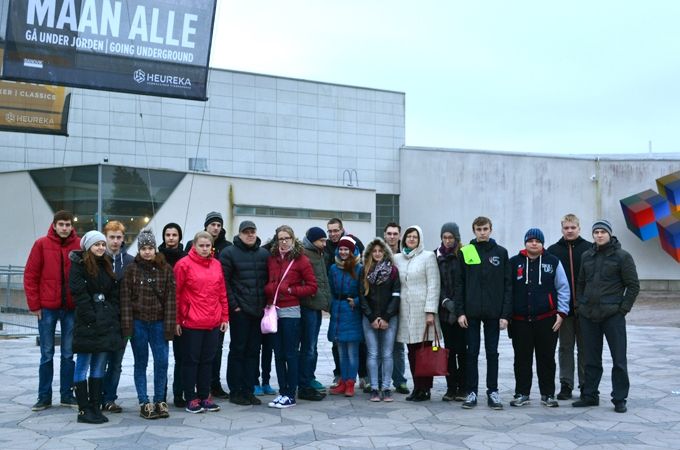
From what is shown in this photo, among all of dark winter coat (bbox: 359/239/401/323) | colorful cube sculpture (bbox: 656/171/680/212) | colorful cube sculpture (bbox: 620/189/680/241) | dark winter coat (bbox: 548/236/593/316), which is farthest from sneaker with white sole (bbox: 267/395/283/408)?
colorful cube sculpture (bbox: 656/171/680/212)

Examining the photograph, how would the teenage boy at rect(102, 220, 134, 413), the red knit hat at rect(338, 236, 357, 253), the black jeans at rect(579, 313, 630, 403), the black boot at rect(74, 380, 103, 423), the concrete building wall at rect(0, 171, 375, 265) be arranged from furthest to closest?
the concrete building wall at rect(0, 171, 375, 265)
the red knit hat at rect(338, 236, 357, 253)
the black jeans at rect(579, 313, 630, 403)
the teenage boy at rect(102, 220, 134, 413)
the black boot at rect(74, 380, 103, 423)

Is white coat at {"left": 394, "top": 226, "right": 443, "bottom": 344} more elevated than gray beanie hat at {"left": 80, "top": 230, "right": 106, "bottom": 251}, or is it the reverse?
gray beanie hat at {"left": 80, "top": 230, "right": 106, "bottom": 251}

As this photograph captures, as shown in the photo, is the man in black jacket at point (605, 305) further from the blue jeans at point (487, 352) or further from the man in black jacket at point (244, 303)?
the man in black jacket at point (244, 303)

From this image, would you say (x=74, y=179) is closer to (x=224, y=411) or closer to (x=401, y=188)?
(x=401, y=188)

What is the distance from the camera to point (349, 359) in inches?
315

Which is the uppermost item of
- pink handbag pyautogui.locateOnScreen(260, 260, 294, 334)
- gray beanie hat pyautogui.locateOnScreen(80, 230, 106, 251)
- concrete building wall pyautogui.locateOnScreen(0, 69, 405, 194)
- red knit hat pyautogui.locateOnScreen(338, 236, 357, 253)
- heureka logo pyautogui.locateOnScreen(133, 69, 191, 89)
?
concrete building wall pyautogui.locateOnScreen(0, 69, 405, 194)

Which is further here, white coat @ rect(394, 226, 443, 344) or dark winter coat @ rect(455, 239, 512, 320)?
white coat @ rect(394, 226, 443, 344)

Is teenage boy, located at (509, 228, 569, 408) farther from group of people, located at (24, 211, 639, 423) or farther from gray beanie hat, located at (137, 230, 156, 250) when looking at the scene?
gray beanie hat, located at (137, 230, 156, 250)

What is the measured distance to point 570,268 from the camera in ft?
25.9

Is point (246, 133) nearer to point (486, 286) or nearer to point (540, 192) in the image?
point (540, 192)

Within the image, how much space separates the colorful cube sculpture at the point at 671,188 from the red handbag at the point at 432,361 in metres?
21.8

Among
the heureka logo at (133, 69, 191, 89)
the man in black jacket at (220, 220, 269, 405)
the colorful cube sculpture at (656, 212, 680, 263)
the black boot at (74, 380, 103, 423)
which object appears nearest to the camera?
the black boot at (74, 380, 103, 423)

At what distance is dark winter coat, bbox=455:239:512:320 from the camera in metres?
7.31

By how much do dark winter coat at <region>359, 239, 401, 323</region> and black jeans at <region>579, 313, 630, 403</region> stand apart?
1926 millimetres
